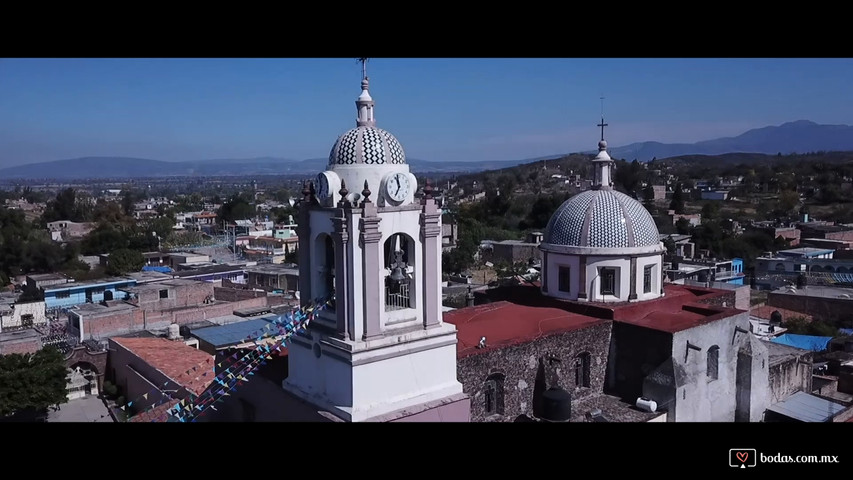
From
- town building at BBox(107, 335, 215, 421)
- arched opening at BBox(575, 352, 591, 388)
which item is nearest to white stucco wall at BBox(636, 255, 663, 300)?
arched opening at BBox(575, 352, 591, 388)

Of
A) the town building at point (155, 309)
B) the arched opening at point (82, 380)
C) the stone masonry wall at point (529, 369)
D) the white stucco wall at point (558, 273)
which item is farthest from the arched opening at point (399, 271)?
the town building at point (155, 309)

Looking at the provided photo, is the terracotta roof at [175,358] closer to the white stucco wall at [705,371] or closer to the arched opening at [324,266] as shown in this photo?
the arched opening at [324,266]

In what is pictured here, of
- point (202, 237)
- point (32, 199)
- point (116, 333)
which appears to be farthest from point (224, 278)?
point (32, 199)

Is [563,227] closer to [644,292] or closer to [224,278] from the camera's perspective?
[644,292]

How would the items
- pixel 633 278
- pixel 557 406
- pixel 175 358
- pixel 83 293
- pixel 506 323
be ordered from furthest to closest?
1. pixel 83 293
2. pixel 175 358
3. pixel 633 278
4. pixel 506 323
5. pixel 557 406

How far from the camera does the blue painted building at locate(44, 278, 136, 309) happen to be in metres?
23.8

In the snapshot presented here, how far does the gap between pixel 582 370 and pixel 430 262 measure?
12.7 ft

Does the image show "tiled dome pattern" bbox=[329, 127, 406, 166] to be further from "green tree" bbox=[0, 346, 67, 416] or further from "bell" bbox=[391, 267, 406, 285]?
"green tree" bbox=[0, 346, 67, 416]

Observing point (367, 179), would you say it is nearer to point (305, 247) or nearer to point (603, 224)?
point (305, 247)

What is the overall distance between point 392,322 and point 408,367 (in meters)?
0.53

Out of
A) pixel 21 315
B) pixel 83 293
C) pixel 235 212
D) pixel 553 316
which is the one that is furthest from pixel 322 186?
pixel 235 212

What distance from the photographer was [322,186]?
7.74 m

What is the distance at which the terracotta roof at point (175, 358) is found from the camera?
491 inches

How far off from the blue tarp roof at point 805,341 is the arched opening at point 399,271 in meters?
12.3
